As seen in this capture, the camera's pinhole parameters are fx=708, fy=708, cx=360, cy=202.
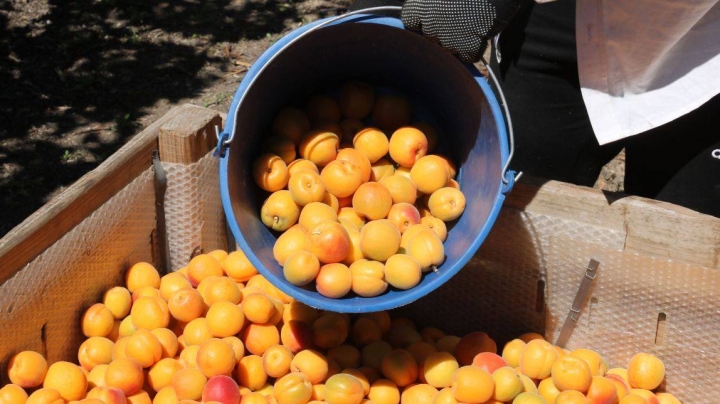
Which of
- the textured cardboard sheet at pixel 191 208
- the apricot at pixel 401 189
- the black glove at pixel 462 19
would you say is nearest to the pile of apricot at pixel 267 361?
the textured cardboard sheet at pixel 191 208

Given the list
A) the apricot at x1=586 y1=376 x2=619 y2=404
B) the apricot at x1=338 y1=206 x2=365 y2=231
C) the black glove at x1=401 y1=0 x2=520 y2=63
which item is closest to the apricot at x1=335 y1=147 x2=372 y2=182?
the apricot at x1=338 y1=206 x2=365 y2=231

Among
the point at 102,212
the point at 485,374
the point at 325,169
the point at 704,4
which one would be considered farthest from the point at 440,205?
the point at 102,212

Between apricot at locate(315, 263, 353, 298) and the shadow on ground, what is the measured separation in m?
2.07

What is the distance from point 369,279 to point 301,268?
0.19 metres

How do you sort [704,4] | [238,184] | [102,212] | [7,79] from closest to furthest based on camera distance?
1. [704,4]
2. [238,184]
3. [102,212]
4. [7,79]

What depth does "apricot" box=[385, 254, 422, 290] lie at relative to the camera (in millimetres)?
1925

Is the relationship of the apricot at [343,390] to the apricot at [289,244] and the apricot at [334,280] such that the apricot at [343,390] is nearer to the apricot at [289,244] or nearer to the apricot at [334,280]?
the apricot at [334,280]

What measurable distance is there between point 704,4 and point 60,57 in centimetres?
402

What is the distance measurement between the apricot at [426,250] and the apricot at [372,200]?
0.48 feet

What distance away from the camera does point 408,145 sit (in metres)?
2.19

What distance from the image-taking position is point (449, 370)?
213cm

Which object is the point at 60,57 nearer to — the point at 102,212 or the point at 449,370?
the point at 102,212

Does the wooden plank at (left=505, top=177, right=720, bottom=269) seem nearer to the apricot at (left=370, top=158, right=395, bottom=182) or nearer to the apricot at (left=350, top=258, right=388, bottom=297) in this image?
the apricot at (left=370, top=158, right=395, bottom=182)

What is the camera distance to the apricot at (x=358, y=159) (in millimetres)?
2184
